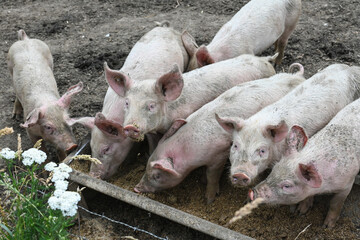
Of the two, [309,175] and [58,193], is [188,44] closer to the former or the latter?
[309,175]

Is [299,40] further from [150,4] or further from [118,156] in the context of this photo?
[118,156]

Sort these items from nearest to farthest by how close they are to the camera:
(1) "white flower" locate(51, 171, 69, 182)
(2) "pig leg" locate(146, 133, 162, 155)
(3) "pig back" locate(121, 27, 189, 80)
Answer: (1) "white flower" locate(51, 171, 69, 182) < (2) "pig leg" locate(146, 133, 162, 155) < (3) "pig back" locate(121, 27, 189, 80)

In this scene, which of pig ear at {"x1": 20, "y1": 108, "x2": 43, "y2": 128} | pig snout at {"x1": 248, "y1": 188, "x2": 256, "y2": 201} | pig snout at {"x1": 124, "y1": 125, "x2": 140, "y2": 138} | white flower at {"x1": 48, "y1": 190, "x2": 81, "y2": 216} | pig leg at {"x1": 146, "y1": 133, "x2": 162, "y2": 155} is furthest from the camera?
pig leg at {"x1": 146, "y1": 133, "x2": 162, "y2": 155}

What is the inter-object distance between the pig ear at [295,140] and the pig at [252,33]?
1.94m

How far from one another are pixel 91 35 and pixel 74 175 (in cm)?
404

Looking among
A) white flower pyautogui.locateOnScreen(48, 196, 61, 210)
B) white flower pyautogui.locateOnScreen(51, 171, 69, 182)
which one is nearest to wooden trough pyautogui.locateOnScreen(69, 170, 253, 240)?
white flower pyautogui.locateOnScreen(51, 171, 69, 182)

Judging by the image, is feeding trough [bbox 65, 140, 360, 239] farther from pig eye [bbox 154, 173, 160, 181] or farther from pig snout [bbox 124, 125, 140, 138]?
pig snout [bbox 124, 125, 140, 138]

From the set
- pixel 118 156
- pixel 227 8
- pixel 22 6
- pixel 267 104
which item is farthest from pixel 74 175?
pixel 22 6

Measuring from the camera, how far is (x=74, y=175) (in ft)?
13.5

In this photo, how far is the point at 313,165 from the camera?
3.44m

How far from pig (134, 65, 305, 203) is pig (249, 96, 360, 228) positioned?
1.93 ft

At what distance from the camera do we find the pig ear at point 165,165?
3.95 meters

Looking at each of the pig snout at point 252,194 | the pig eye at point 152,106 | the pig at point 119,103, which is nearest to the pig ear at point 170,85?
the pig eye at point 152,106

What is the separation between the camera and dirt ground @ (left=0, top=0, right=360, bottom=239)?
4.05 m
